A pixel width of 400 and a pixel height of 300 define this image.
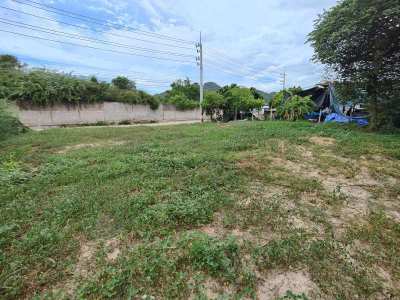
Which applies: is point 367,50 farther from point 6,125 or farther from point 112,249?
point 6,125

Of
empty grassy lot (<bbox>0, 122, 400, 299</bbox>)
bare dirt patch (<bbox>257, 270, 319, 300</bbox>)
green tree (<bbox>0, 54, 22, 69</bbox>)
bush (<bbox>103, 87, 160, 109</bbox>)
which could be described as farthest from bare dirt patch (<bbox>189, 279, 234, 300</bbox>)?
green tree (<bbox>0, 54, 22, 69</bbox>)

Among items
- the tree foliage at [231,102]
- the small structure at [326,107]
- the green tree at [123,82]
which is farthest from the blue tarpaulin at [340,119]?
the green tree at [123,82]

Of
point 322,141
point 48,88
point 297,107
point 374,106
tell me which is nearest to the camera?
point 322,141

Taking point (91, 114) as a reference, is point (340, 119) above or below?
below

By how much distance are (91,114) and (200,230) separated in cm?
1371

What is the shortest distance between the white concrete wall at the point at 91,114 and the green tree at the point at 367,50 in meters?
12.0

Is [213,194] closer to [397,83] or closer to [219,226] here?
[219,226]

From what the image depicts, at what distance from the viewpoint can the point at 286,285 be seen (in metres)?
1.44

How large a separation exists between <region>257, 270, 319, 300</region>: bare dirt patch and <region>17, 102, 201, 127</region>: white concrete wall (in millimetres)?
13347

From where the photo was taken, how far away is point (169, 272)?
59.1 inches

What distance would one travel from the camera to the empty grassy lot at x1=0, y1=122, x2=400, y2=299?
4.69 ft

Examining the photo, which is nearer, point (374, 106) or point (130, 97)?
point (374, 106)

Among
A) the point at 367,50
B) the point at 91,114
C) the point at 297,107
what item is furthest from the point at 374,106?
the point at 91,114

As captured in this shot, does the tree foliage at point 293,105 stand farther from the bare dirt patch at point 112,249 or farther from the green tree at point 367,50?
the bare dirt patch at point 112,249
